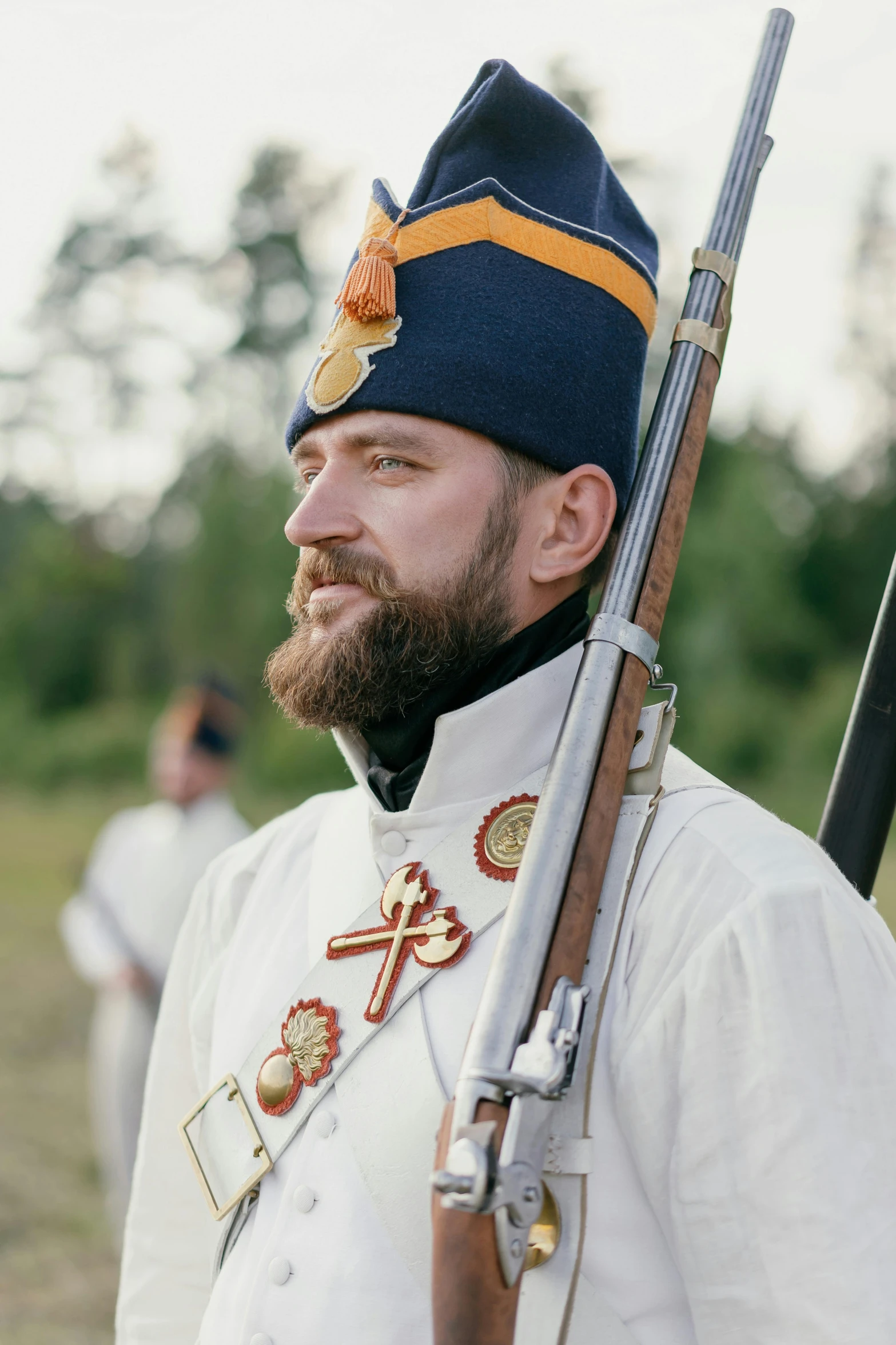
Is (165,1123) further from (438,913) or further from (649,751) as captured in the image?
(649,751)

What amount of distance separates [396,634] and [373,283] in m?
0.55

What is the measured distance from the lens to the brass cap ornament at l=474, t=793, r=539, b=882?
1.94 metres

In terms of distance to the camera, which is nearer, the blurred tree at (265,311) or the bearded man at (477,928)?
the bearded man at (477,928)

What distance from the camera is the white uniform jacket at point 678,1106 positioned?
155cm

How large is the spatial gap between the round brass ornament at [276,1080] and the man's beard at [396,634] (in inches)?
19.3

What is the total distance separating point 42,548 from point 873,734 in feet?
111

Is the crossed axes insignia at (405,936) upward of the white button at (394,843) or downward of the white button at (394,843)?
downward

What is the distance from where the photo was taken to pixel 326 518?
2047mm

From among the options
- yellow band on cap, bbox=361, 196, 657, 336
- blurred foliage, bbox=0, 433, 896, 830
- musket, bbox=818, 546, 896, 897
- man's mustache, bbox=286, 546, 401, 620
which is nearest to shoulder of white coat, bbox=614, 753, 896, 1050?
musket, bbox=818, 546, 896, 897

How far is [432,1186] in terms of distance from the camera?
58.6 inches

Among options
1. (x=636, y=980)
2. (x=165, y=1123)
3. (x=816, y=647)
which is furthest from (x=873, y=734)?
(x=816, y=647)

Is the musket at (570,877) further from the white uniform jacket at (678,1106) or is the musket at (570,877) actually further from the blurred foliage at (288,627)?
the blurred foliage at (288,627)

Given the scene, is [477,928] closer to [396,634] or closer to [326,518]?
[396,634]

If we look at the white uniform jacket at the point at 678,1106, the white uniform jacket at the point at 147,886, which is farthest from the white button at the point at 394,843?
the white uniform jacket at the point at 147,886
